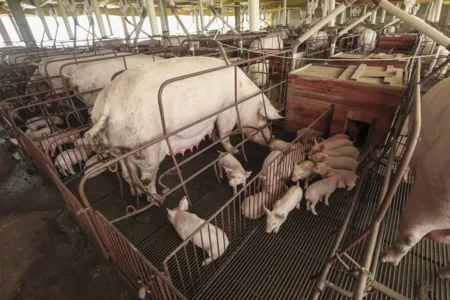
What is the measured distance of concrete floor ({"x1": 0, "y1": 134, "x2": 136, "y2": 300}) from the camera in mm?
2342

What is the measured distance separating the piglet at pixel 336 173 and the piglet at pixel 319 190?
7cm

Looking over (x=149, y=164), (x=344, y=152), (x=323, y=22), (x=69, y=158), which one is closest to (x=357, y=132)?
(x=344, y=152)

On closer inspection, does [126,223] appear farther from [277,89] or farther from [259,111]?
[277,89]

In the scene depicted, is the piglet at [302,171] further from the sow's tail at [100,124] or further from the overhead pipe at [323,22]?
the sow's tail at [100,124]

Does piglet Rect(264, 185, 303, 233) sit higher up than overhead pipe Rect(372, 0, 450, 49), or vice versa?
overhead pipe Rect(372, 0, 450, 49)

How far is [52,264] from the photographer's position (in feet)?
8.51

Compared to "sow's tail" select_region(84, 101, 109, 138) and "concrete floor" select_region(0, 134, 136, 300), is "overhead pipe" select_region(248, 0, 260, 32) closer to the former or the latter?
"sow's tail" select_region(84, 101, 109, 138)

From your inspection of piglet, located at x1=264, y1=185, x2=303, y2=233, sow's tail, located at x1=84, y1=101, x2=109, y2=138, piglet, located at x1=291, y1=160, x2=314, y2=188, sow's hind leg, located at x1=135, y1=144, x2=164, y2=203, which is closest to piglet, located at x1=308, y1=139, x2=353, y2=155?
piglet, located at x1=291, y1=160, x2=314, y2=188

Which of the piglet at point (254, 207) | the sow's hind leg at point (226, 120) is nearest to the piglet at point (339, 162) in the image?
the piglet at point (254, 207)

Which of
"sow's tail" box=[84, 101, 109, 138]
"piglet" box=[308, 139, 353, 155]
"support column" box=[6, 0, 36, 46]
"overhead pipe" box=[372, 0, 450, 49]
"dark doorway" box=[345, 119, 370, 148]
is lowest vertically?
"dark doorway" box=[345, 119, 370, 148]

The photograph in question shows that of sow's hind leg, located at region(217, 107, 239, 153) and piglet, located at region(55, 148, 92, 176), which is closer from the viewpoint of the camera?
piglet, located at region(55, 148, 92, 176)

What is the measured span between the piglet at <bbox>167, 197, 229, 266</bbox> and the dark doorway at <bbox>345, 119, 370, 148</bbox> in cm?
320

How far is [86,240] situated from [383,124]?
437cm

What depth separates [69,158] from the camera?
3781 mm
